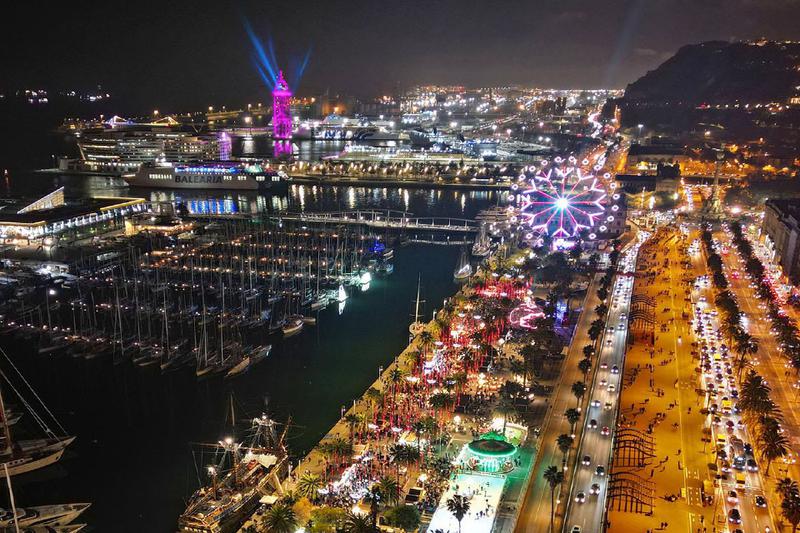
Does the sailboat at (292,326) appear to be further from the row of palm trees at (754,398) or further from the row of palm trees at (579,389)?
the row of palm trees at (754,398)

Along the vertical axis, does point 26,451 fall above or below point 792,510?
below

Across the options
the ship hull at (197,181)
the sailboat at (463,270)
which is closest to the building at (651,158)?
the sailboat at (463,270)

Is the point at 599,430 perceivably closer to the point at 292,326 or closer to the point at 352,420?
the point at 352,420

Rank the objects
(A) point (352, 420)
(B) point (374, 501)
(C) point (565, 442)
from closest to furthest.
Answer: (B) point (374, 501) → (C) point (565, 442) → (A) point (352, 420)

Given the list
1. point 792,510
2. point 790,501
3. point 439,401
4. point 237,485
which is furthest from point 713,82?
point 237,485

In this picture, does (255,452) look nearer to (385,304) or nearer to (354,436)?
(354,436)

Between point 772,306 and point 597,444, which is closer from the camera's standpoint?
point 597,444

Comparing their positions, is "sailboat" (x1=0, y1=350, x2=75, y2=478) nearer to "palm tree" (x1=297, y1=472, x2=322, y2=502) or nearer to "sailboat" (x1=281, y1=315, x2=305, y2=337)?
"palm tree" (x1=297, y1=472, x2=322, y2=502)

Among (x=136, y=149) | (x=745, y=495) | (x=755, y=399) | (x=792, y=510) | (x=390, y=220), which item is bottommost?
(x=745, y=495)
